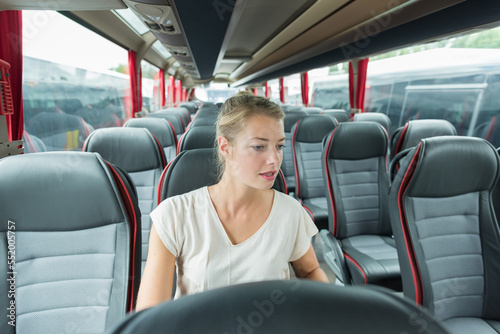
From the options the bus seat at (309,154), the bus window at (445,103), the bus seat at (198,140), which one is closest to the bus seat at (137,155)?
the bus seat at (198,140)

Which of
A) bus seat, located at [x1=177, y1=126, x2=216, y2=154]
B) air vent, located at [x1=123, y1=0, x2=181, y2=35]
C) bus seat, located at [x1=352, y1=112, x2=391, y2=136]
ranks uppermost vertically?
air vent, located at [x1=123, y1=0, x2=181, y2=35]

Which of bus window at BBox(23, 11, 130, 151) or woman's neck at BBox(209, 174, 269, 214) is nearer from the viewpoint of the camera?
woman's neck at BBox(209, 174, 269, 214)

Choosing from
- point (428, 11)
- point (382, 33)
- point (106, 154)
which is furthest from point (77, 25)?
point (428, 11)

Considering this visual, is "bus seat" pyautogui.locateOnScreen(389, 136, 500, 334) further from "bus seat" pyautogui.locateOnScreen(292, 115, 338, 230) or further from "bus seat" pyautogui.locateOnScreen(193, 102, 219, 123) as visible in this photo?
"bus seat" pyautogui.locateOnScreen(193, 102, 219, 123)

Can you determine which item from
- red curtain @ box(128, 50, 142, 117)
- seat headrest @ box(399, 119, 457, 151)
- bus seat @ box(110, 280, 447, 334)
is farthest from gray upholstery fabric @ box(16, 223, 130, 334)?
red curtain @ box(128, 50, 142, 117)

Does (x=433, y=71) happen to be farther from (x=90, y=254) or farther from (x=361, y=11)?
(x=90, y=254)

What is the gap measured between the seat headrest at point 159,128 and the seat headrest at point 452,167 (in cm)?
277

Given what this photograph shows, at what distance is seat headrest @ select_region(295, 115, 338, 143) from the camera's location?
13.6 ft

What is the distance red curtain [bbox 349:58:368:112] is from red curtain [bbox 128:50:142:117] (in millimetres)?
5058

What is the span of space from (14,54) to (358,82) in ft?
21.7

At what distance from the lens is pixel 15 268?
135cm

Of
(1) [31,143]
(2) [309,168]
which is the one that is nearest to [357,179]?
(2) [309,168]

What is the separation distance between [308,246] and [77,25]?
14.3 feet

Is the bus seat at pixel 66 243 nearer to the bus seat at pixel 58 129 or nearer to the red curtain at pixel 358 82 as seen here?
the bus seat at pixel 58 129
